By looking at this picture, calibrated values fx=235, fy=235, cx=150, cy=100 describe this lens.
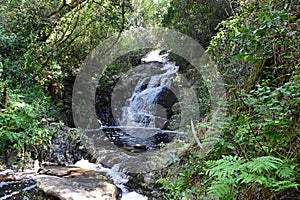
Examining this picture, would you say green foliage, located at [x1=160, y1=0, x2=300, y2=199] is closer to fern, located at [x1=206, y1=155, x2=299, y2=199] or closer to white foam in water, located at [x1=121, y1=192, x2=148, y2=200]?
fern, located at [x1=206, y1=155, x2=299, y2=199]

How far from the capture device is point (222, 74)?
4.37 m

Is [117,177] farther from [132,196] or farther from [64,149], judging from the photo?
[64,149]

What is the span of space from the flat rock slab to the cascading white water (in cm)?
507

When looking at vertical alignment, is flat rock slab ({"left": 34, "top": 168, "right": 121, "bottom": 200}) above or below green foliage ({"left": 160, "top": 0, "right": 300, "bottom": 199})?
below

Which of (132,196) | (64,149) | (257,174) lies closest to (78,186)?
(132,196)

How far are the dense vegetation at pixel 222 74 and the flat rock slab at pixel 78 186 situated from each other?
0.91 metres

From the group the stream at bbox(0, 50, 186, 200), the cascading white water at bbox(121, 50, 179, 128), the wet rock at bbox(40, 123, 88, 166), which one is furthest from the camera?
the cascading white water at bbox(121, 50, 179, 128)

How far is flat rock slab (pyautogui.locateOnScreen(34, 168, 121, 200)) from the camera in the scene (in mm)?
3746

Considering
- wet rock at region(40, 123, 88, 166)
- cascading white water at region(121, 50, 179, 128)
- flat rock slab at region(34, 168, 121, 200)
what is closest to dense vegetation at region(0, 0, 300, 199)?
wet rock at region(40, 123, 88, 166)

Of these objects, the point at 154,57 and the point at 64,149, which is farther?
the point at 154,57

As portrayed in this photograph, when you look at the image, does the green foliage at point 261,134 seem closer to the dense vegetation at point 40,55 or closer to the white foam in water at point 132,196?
the white foam in water at point 132,196

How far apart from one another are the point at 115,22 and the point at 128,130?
414 centimetres

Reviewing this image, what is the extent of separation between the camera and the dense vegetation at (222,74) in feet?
4.83

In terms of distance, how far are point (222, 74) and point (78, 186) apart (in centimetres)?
328
